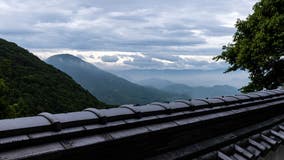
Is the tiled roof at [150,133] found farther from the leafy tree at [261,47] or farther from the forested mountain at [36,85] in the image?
the forested mountain at [36,85]

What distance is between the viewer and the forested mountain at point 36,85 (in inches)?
1949

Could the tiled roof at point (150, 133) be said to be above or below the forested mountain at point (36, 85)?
above

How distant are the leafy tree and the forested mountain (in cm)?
2541

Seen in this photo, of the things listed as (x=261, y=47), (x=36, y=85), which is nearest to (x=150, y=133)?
(x=261, y=47)

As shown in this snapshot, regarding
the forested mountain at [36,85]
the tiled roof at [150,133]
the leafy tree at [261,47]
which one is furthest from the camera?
the forested mountain at [36,85]

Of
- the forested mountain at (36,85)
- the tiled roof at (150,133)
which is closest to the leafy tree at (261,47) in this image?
the tiled roof at (150,133)

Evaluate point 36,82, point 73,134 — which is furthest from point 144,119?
point 36,82

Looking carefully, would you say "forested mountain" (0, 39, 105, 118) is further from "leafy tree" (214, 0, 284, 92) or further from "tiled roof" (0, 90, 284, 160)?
"tiled roof" (0, 90, 284, 160)

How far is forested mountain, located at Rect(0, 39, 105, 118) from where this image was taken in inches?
1949

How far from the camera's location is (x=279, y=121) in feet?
28.9

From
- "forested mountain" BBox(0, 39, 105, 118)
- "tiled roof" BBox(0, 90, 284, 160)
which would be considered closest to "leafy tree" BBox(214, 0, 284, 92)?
"tiled roof" BBox(0, 90, 284, 160)

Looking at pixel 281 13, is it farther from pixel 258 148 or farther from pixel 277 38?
pixel 258 148

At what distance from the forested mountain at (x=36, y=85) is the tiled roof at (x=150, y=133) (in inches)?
1496

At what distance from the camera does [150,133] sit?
426cm
